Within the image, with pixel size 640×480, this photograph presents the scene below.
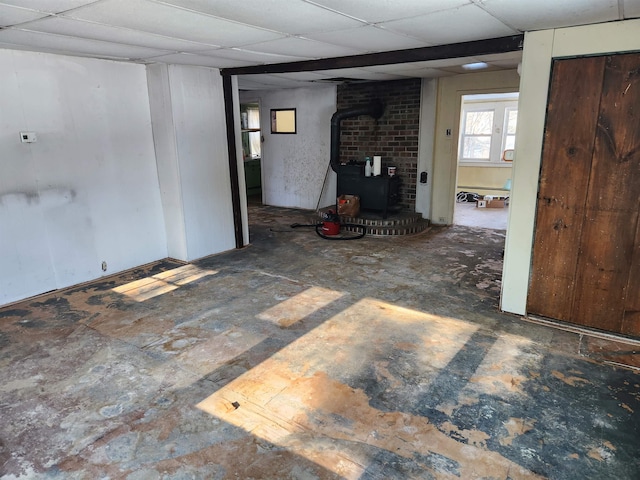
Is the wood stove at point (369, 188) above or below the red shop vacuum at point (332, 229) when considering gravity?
above

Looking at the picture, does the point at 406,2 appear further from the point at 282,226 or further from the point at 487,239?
the point at 282,226

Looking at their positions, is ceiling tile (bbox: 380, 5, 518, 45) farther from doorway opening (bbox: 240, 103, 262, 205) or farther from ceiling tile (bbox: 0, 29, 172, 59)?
doorway opening (bbox: 240, 103, 262, 205)

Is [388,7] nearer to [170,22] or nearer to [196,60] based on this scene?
[170,22]

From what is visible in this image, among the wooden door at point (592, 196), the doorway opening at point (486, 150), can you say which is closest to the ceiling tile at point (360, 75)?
the wooden door at point (592, 196)

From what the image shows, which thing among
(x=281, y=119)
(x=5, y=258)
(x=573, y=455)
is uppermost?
(x=281, y=119)

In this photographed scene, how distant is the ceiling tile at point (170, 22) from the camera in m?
2.46

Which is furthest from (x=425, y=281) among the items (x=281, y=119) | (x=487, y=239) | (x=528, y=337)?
(x=281, y=119)

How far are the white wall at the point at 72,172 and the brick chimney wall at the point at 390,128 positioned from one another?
3.85m

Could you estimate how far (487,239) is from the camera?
6375 mm

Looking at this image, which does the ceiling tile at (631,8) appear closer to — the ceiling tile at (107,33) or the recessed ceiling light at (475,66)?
the recessed ceiling light at (475,66)

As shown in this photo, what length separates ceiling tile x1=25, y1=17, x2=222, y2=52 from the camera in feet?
9.21

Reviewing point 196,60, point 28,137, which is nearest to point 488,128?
point 196,60

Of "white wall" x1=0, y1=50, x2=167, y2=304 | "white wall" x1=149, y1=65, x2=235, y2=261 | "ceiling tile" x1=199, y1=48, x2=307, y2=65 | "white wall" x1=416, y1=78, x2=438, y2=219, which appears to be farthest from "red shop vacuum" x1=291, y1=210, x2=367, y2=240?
"ceiling tile" x1=199, y1=48, x2=307, y2=65

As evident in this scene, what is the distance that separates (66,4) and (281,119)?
6.55 m
